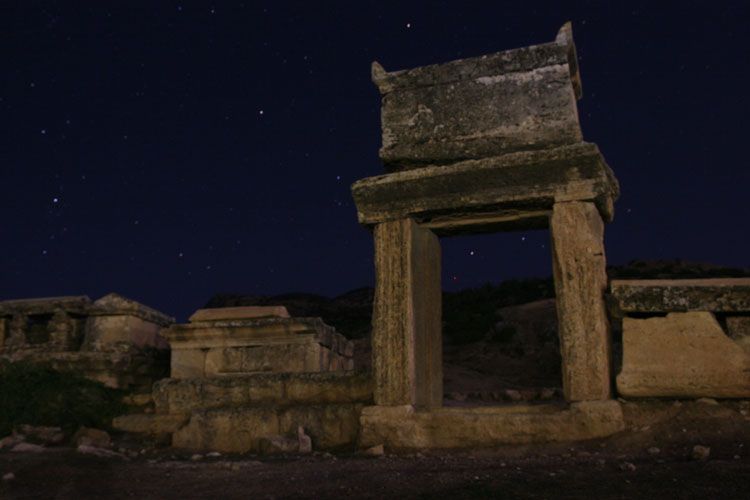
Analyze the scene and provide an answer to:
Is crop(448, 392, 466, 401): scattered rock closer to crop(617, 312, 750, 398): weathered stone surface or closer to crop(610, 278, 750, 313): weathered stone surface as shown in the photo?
crop(617, 312, 750, 398): weathered stone surface

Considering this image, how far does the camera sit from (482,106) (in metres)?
5.99

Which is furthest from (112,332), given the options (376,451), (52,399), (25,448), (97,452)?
(376,451)

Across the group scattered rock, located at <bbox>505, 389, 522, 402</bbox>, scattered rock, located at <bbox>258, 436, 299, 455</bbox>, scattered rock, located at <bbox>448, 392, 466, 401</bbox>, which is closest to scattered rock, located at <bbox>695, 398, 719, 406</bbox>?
scattered rock, located at <bbox>258, 436, 299, 455</bbox>

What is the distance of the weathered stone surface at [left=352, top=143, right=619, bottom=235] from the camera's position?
17.7 feet

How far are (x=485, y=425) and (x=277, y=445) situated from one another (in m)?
1.77

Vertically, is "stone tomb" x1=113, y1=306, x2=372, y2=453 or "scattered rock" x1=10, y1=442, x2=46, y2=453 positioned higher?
"stone tomb" x1=113, y1=306, x2=372, y2=453

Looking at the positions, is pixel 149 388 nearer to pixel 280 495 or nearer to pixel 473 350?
pixel 280 495

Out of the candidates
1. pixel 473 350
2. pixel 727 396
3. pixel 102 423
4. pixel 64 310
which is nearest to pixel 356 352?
pixel 473 350

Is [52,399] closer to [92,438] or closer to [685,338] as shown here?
[92,438]

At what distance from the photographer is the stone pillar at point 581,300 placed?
5125mm

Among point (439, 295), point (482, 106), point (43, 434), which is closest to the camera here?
point (482, 106)

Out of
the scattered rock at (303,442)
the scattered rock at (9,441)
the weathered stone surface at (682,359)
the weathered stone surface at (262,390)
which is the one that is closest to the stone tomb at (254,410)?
the weathered stone surface at (262,390)

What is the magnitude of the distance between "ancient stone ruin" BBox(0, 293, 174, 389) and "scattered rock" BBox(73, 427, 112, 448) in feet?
6.43

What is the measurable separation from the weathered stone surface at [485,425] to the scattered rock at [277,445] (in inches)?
23.8
